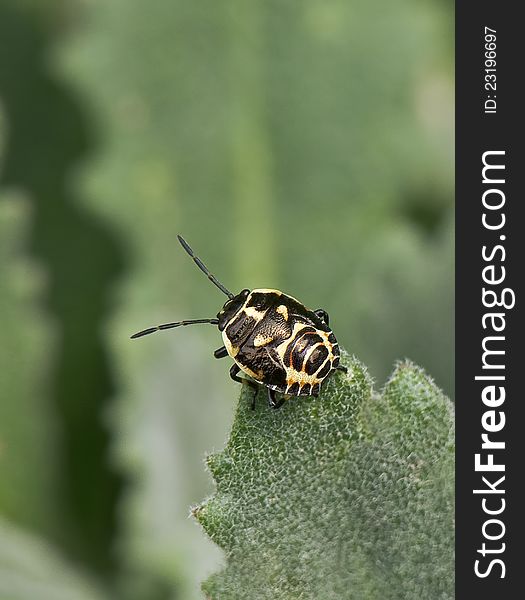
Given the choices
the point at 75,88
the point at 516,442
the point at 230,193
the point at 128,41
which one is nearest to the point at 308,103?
the point at 230,193

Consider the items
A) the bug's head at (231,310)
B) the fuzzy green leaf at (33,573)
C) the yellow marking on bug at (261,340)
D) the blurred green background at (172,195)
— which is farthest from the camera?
A: the blurred green background at (172,195)

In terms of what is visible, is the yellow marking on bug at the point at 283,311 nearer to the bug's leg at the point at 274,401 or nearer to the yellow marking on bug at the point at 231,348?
the yellow marking on bug at the point at 231,348

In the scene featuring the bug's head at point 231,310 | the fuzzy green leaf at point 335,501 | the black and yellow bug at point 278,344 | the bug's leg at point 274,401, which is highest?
the bug's head at point 231,310

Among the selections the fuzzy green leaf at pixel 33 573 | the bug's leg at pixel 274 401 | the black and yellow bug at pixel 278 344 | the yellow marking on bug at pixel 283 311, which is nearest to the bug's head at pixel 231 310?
the black and yellow bug at pixel 278 344

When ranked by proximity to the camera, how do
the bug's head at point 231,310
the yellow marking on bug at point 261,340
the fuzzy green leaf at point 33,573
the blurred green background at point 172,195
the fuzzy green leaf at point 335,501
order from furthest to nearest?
the blurred green background at point 172,195 → the fuzzy green leaf at point 33,573 → the bug's head at point 231,310 → the yellow marking on bug at point 261,340 → the fuzzy green leaf at point 335,501

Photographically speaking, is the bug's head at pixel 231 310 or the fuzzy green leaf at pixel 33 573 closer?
the bug's head at pixel 231 310

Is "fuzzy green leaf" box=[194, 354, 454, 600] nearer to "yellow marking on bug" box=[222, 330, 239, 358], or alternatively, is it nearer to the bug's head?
"yellow marking on bug" box=[222, 330, 239, 358]

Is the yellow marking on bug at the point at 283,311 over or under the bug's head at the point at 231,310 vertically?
under

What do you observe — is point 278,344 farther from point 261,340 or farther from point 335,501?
point 335,501
